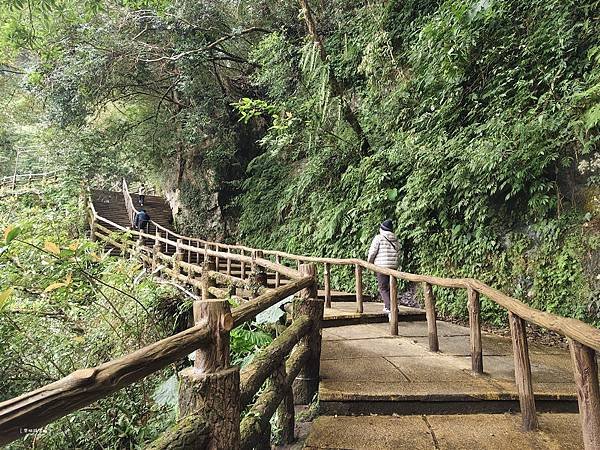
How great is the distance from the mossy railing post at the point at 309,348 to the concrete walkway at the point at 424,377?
0.12 meters

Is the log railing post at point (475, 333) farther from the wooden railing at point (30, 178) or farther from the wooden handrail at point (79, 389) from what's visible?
the wooden railing at point (30, 178)

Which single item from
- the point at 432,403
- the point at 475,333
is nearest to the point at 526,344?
the point at 475,333

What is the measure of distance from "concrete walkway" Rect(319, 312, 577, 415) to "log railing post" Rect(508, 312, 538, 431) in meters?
0.31

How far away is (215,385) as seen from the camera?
5.76 ft

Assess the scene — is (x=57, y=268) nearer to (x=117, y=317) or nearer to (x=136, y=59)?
(x=117, y=317)

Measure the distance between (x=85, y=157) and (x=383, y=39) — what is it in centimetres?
1134

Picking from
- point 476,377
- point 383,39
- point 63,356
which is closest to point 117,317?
point 63,356

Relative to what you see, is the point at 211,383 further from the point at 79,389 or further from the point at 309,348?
the point at 309,348

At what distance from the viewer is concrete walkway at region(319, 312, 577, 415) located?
305 cm

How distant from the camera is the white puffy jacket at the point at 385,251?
577 centimetres

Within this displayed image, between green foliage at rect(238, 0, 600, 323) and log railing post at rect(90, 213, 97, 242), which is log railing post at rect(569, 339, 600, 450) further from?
log railing post at rect(90, 213, 97, 242)

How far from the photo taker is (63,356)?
4590mm

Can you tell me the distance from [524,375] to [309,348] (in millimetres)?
1710

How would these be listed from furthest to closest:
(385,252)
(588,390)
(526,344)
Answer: (385,252) → (526,344) → (588,390)
